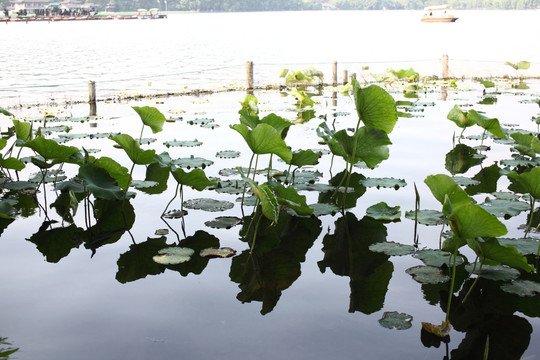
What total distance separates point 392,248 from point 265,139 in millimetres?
928

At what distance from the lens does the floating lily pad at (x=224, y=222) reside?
3561 mm

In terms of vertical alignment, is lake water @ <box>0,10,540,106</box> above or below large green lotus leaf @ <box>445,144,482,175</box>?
above

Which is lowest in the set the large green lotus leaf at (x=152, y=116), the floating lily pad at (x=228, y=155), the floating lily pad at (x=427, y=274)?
the floating lily pad at (x=427, y=274)

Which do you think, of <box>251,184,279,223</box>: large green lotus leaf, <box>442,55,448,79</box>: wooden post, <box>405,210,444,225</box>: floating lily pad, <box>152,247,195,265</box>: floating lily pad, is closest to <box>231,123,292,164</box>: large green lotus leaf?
<box>251,184,279,223</box>: large green lotus leaf

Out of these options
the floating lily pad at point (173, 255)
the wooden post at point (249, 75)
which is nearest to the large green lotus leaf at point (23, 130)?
the floating lily pad at point (173, 255)

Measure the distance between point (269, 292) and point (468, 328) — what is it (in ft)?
2.89

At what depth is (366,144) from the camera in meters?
3.73

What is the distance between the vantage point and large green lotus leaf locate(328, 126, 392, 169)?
368cm

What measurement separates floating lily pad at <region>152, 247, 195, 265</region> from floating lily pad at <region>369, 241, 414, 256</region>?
98cm

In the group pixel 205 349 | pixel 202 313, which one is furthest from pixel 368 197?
pixel 205 349

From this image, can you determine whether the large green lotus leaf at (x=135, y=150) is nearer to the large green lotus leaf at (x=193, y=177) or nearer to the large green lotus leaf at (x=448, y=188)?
the large green lotus leaf at (x=193, y=177)

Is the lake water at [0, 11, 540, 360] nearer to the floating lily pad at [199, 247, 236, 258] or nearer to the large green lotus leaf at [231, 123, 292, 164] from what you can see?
the floating lily pad at [199, 247, 236, 258]

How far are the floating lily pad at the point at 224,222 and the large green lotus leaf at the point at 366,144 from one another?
2.64ft

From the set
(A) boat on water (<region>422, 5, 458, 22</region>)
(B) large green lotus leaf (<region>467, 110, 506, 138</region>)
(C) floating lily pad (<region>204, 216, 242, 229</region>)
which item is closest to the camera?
(C) floating lily pad (<region>204, 216, 242, 229</region>)
